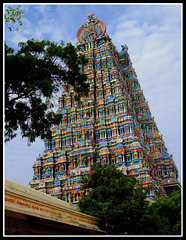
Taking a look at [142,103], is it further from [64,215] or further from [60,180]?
[64,215]

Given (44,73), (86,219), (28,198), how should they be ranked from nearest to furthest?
1. (28,198)
2. (86,219)
3. (44,73)

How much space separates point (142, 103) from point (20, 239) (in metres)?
35.6

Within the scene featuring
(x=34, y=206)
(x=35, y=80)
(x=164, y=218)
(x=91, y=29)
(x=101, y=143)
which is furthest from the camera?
(x=91, y=29)

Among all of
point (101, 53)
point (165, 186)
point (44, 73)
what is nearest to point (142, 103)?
point (101, 53)

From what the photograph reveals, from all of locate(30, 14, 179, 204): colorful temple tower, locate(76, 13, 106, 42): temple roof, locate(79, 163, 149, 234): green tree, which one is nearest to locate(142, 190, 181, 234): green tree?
locate(79, 163, 149, 234): green tree

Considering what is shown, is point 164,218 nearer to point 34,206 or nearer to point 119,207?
point 119,207

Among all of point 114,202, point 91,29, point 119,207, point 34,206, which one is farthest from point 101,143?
point 91,29

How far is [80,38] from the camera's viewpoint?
4400 cm

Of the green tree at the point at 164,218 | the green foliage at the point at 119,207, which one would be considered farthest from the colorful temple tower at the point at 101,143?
the green foliage at the point at 119,207

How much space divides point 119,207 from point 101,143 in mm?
16022

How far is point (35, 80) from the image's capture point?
13383 mm

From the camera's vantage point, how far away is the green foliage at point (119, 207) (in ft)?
Answer: 46.6

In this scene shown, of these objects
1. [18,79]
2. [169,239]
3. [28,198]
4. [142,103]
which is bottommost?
[169,239]

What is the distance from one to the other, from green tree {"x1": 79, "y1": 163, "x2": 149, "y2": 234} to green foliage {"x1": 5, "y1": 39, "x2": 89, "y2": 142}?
4.89 meters
